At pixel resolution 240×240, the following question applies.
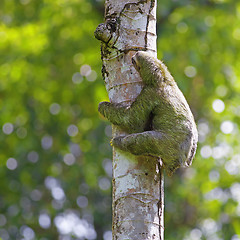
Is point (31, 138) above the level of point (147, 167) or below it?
above

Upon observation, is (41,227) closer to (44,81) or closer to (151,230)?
(44,81)

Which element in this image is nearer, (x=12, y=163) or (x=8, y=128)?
(x=8, y=128)

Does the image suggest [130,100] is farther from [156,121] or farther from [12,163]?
[12,163]

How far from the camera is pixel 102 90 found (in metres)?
13.1

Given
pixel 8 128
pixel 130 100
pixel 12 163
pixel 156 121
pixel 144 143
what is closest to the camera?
pixel 144 143

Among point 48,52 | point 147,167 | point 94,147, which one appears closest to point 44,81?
point 48,52

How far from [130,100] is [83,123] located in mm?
10007

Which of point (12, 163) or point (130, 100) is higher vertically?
point (12, 163)

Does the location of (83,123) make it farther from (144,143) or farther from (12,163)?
(144,143)

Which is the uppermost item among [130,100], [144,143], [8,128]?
[8,128]

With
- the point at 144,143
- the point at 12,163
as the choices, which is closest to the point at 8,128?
the point at 12,163

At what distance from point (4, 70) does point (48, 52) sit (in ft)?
3.56

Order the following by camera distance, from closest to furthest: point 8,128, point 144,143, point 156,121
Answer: point 144,143
point 156,121
point 8,128

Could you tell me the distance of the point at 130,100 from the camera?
452 cm
